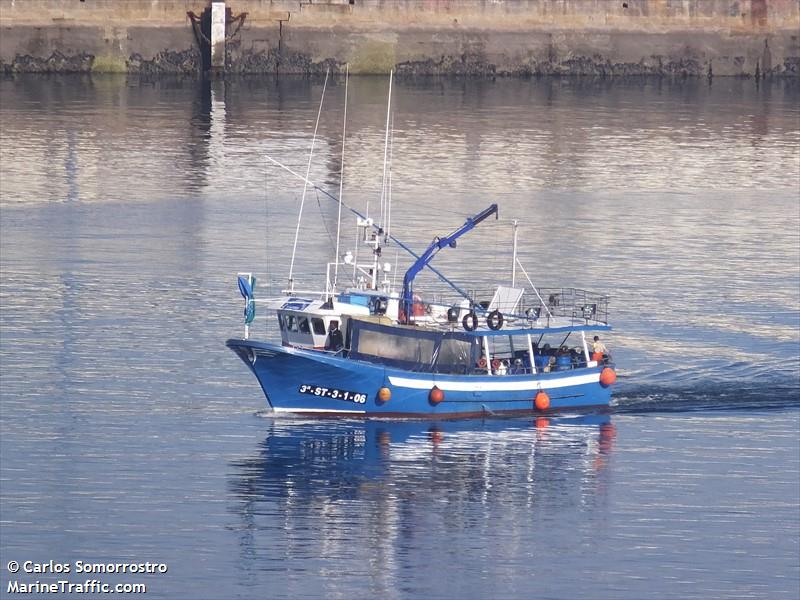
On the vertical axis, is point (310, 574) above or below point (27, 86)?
below

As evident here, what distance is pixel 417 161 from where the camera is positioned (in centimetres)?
9194

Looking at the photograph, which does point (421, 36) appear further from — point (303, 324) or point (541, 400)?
point (541, 400)

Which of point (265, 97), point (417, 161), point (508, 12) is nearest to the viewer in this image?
point (417, 161)

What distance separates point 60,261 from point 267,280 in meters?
8.66

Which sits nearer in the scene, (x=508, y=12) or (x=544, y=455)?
(x=544, y=455)

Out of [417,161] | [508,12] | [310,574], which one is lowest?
[310,574]

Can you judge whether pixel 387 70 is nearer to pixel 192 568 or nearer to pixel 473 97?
pixel 473 97

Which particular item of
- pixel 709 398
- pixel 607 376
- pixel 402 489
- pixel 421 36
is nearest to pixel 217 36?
pixel 421 36

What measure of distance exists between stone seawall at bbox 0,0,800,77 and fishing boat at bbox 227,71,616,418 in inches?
3135

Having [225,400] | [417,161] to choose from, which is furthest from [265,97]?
[225,400]

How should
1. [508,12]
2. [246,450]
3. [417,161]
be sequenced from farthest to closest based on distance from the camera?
[508,12]
[417,161]
[246,450]

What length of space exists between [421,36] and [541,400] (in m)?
84.7

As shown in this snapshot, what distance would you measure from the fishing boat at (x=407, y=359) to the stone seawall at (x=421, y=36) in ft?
261

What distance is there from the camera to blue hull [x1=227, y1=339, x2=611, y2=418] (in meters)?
47.0
